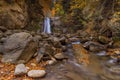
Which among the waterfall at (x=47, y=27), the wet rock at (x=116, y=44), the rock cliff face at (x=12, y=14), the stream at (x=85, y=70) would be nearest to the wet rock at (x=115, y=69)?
the stream at (x=85, y=70)

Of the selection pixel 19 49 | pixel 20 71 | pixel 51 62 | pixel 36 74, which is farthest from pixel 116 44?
pixel 20 71

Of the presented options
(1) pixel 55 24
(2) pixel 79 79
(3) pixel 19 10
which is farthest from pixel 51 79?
(1) pixel 55 24

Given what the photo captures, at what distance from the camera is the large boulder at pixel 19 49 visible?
5.32 m

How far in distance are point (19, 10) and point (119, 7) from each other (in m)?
7.05

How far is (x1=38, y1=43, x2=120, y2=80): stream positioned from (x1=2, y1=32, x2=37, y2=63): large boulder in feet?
3.10

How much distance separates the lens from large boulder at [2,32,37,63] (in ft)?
17.5

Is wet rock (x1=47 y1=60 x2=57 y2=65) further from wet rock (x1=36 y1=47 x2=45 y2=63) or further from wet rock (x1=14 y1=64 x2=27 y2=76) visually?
wet rock (x1=14 y1=64 x2=27 y2=76)

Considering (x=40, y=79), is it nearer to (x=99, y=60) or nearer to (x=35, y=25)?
(x=99, y=60)

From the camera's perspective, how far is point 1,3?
1038 cm

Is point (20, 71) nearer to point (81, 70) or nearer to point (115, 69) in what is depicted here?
point (81, 70)

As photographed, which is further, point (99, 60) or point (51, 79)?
point (99, 60)

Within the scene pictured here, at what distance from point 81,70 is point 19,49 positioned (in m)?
2.22

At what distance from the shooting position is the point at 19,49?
5.48m

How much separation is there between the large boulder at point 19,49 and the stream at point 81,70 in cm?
95
